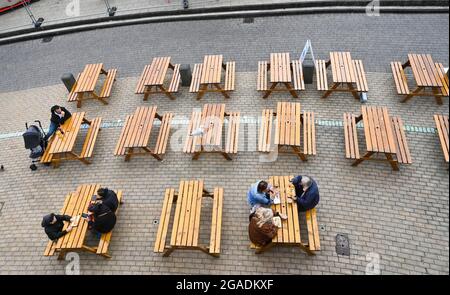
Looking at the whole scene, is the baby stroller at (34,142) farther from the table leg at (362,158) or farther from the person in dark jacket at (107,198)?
the table leg at (362,158)

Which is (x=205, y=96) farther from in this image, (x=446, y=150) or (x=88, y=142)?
(x=446, y=150)

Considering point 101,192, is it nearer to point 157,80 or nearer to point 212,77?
point 157,80

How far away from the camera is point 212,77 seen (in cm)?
911

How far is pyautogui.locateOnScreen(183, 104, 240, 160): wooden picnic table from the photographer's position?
7.67 meters

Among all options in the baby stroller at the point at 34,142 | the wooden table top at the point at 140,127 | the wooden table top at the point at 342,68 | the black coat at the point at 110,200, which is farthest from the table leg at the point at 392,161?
the baby stroller at the point at 34,142

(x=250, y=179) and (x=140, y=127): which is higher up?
(x=140, y=127)

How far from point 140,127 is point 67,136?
1.97 metres

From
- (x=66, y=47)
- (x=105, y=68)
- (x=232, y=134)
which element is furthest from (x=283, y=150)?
(x=66, y=47)

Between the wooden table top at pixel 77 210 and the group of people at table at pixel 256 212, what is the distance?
12 centimetres

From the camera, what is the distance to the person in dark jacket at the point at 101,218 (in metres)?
6.19

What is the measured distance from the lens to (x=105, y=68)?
11.1 meters

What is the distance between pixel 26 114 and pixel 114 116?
315cm

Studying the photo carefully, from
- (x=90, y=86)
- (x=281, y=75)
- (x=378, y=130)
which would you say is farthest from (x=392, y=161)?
(x=90, y=86)

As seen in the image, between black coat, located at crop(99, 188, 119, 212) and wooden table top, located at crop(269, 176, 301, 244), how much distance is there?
10.8 ft
